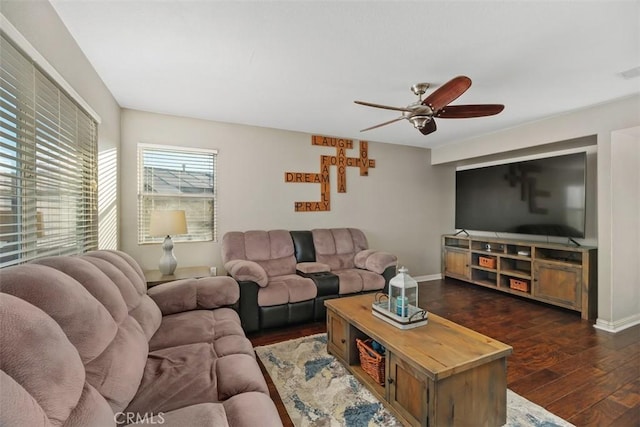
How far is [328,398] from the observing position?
1.80 metres

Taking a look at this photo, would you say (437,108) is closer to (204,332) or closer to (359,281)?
(359,281)

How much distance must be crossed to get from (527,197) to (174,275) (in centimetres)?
454

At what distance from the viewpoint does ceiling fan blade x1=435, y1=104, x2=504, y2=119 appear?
7.54 ft

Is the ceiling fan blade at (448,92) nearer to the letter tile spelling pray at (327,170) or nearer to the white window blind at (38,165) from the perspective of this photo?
the letter tile spelling pray at (327,170)

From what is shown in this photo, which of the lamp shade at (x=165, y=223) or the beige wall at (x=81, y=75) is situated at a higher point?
the beige wall at (x=81, y=75)

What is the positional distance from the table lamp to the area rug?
1353 mm

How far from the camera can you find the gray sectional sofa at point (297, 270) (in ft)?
9.16

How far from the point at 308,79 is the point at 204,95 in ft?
3.64

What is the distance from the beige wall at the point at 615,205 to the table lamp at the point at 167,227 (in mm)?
4432

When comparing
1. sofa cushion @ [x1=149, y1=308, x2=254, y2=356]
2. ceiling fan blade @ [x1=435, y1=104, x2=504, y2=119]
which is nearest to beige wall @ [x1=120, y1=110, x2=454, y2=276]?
sofa cushion @ [x1=149, y1=308, x2=254, y2=356]

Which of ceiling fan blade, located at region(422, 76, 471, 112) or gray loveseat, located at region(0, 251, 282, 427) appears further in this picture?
ceiling fan blade, located at region(422, 76, 471, 112)

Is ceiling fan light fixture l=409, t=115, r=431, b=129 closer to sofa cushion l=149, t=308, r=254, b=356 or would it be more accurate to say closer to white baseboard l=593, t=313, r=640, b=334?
sofa cushion l=149, t=308, r=254, b=356

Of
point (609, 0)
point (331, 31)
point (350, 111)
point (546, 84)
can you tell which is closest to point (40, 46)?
point (331, 31)

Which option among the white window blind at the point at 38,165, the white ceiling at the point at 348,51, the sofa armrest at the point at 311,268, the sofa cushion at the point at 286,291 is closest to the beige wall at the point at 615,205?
the white ceiling at the point at 348,51
